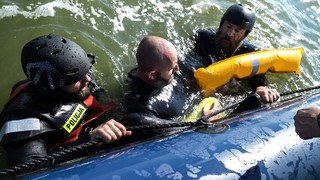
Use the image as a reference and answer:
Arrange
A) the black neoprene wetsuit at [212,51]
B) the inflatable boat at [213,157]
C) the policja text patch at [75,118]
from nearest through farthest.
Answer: the inflatable boat at [213,157], the policja text patch at [75,118], the black neoprene wetsuit at [212,51]

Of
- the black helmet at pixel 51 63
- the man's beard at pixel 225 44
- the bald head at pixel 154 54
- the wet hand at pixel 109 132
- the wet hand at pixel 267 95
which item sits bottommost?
the wet hand at pixel 267 95

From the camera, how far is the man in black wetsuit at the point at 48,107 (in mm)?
2688

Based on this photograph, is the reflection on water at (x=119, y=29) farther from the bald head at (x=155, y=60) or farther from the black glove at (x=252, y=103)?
the black glove at (x=252, y=103)

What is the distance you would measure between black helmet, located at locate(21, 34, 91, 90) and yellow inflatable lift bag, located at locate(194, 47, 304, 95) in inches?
61.5

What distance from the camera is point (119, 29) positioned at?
5133 millimetres

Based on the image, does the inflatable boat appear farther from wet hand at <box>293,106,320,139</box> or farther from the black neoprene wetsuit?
the black neoprene wetsuit

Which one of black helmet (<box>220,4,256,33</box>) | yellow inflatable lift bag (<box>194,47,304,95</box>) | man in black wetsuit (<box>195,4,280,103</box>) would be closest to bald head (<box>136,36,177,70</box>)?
yellow inflatable lift bag (<box>194,47,304,95</box>)

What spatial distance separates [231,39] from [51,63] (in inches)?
92.1

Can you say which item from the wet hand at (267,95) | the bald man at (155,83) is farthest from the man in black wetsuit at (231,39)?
the bald man at (155,83)

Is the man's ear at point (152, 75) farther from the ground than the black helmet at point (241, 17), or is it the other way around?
the black helmet at point (241, 17)

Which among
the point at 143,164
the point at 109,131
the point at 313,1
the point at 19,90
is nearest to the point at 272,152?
the point at 143,164

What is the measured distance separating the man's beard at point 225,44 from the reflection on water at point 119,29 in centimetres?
46

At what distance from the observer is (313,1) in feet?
24.6

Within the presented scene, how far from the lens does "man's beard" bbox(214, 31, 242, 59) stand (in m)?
4.57
